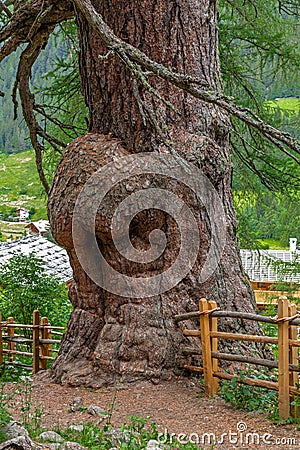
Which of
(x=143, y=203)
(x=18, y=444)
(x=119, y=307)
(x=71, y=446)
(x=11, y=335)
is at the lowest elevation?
(x=11, y=335)

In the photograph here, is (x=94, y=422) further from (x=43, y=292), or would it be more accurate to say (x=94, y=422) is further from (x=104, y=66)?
(x=43, y=292)

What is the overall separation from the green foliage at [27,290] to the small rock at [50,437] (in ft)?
22.0

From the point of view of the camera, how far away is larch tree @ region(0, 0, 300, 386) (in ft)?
19.6

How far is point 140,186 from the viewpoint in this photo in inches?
233

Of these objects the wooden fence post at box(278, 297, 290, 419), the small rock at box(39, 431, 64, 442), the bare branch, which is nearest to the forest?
the wooden fence post at box(278, 297, 290, 419)

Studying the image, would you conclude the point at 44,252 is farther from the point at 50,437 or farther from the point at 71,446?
the point at 71,446

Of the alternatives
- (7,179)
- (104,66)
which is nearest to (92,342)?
(104,66)

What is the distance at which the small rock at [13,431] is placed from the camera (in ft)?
11.6

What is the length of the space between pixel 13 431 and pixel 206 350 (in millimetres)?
2427

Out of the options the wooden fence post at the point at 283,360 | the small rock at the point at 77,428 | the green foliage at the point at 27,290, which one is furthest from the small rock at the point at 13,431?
the green foliage at the point at 27,290

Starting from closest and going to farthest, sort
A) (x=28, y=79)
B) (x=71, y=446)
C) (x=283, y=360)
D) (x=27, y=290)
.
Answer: (x=71, y=446)
(x=283, y=360)
(x=28, y=79)
(x=27, y=290)
